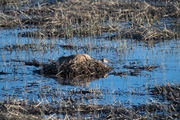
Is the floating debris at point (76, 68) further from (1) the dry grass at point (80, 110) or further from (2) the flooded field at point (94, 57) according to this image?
(1) the dry grass at point (80, 110)

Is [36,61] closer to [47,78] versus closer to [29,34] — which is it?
[47,78]

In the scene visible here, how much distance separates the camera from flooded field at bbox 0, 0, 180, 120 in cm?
645

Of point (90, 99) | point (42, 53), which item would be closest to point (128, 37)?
point (42, 53)

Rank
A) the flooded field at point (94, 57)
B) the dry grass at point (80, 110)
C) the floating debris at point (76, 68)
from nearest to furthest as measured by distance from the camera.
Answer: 1. the dry grass at point (80, 110)
2. the flooded field at point (94, 57)
3. the floating debris at point (76, 68)

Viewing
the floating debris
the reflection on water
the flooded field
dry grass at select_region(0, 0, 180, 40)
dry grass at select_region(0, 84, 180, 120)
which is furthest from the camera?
dry grass at select_region(0, 0, 180, 40)

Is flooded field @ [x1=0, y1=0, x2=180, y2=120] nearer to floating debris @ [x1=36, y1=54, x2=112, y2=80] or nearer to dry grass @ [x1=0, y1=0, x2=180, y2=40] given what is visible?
dry grass @ [x1=0, y1=0, x2=180, y2=40]

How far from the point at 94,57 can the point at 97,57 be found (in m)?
0.07

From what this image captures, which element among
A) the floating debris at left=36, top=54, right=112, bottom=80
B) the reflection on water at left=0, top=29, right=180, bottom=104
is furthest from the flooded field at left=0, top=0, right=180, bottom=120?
the floating debris at left=36, top=54, right=112, bottom=80

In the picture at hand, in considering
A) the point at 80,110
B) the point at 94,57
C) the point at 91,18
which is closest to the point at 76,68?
the point at 94,57

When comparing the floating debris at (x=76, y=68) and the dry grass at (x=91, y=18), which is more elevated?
the dry grass at (x=91, y=18)

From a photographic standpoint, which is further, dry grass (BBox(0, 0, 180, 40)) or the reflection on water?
dry grass (BBox(0, 0, 180, 40))

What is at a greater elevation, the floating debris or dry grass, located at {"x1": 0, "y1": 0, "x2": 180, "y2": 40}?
dry grass, located at {"x1": 0, "y1": 0, "x2": 180, "y2": 40}

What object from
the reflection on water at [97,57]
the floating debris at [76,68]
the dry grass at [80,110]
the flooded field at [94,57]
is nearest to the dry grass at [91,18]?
the flooded field at [94,57]

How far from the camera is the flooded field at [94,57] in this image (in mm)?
6449
